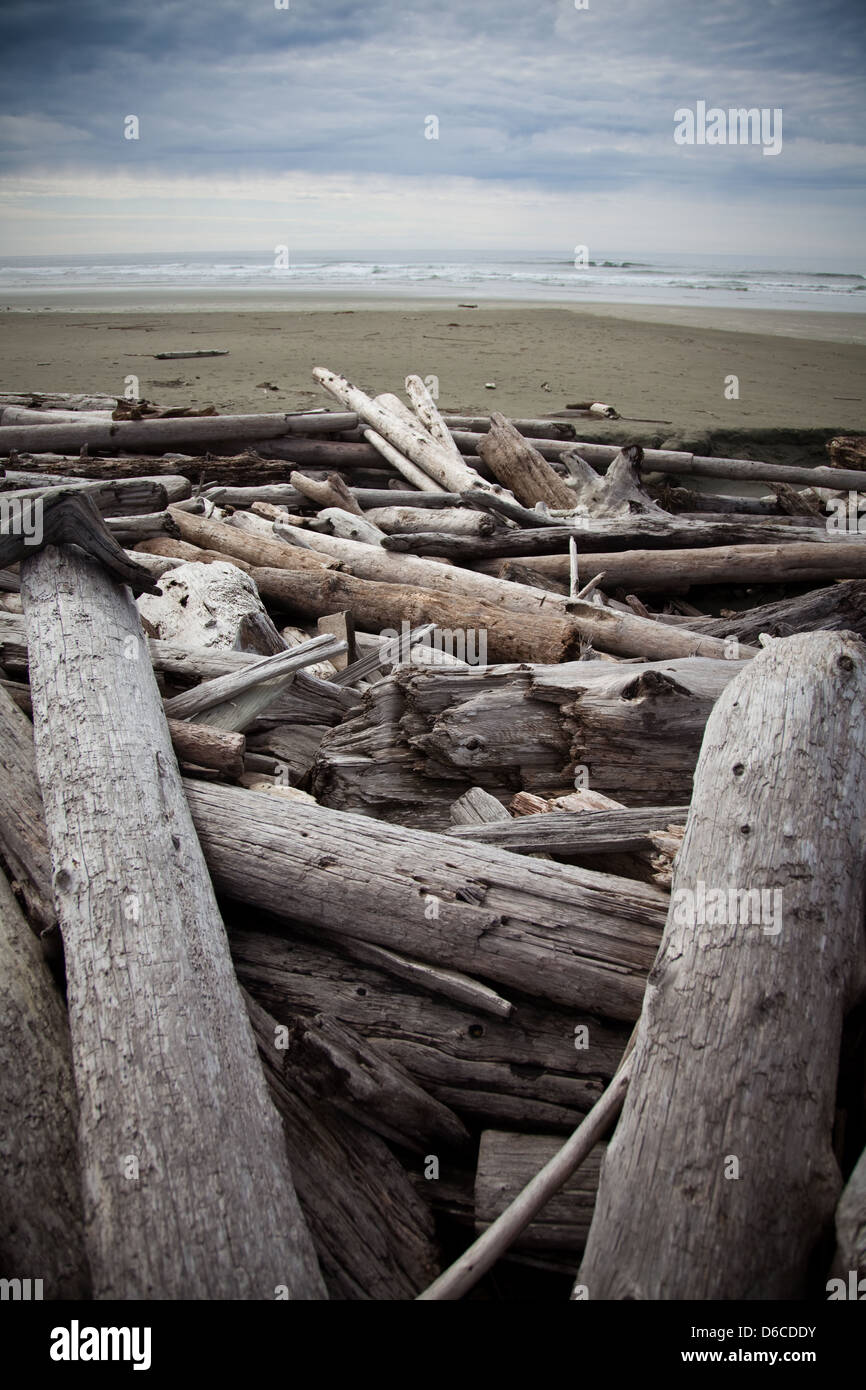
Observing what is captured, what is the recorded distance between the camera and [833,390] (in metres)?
13.5

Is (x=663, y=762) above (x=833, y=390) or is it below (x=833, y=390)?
below

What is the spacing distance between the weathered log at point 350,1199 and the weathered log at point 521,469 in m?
5.97

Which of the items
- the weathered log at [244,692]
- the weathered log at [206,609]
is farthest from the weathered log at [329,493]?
the weathered log at [244,692]

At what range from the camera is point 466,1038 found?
2461 millimetres

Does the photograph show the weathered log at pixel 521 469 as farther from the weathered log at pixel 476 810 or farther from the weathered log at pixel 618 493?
the weathered log at pixel 476 810

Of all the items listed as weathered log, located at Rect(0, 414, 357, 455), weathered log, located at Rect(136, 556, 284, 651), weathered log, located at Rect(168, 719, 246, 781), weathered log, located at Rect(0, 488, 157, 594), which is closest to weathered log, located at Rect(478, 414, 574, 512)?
weathered log, located at Rect(0, 414, 357, 455)

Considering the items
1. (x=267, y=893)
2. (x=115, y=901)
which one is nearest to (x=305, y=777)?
(x=267, y=893)

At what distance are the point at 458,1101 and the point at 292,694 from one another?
209cm

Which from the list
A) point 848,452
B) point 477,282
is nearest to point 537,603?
point 848,452

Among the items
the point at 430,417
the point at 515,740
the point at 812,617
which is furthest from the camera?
the point at 430,417

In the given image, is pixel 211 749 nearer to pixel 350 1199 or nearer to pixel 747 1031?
pixel 350 1199

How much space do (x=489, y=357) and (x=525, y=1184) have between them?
15447 mm

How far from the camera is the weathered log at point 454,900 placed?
2471mm
